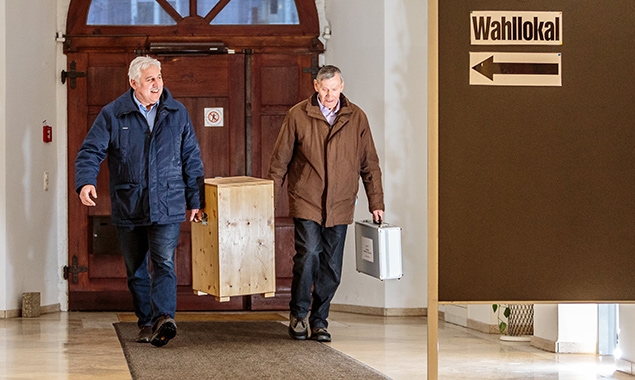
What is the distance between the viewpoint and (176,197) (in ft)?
15.4

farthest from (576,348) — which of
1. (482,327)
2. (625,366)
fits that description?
(482,327)

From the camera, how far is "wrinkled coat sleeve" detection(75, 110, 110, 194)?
4566 mm

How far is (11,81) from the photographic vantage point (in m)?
6.20

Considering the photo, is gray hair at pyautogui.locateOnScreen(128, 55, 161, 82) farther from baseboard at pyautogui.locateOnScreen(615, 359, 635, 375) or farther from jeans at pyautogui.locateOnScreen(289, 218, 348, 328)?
baseboard at pyautogui.locateOnScreen(615, 359, 635, 375)

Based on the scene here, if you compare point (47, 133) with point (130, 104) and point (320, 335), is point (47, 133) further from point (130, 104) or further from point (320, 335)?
point (320, 335)

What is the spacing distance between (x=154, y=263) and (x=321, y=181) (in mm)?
1056

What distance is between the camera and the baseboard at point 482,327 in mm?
5488

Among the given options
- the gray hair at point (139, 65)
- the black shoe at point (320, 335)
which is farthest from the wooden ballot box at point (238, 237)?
the gray hair at point (139, 65)

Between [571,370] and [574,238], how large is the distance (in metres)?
1.35

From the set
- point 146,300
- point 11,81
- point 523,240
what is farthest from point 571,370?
point 11,81

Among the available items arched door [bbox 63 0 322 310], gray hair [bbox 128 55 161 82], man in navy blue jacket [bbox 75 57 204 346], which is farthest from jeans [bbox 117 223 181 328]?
arched door [bbox 63 0 322 310]

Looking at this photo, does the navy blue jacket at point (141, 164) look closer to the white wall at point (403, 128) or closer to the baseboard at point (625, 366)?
the white wall at point (403, 128)

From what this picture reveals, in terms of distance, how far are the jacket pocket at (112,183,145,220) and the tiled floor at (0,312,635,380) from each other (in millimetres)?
749

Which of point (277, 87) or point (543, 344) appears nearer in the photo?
point (543, 344)
